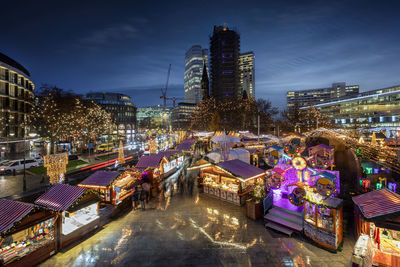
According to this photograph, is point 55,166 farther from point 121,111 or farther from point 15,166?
point 121,111

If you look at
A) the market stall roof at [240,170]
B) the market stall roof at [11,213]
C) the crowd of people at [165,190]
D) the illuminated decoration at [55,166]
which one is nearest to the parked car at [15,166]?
the illuminated decoration at [55,166]

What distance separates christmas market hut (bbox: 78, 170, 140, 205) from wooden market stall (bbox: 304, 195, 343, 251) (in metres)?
11.1

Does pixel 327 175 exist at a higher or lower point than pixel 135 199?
higher

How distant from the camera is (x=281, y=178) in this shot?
12.0 metres

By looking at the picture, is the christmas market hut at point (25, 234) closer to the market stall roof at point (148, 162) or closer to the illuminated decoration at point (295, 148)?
the market stall roof at point (148, 162)

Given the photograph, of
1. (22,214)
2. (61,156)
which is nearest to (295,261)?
(22,214)

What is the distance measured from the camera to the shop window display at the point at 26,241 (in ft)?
21.3

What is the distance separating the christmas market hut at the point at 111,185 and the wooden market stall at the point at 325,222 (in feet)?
36.5

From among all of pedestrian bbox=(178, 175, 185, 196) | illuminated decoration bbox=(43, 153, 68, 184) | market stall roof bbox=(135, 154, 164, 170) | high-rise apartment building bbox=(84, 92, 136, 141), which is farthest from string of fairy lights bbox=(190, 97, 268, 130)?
high-rise apartment building bbox=(84, 92, 136, 141)

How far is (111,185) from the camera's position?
39.8 ft

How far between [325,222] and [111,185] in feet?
39.2

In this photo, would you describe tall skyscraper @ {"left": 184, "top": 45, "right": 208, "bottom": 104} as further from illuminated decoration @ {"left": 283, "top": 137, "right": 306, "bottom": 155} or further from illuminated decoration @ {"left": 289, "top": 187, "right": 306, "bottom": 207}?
illuminated decoration @ {"left": 289, "top": 187, "right": 306, "bottom": 207}

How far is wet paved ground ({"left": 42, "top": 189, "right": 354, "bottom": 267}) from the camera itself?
7418 millimetres

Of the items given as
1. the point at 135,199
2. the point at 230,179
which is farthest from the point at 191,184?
the point at 135,199
